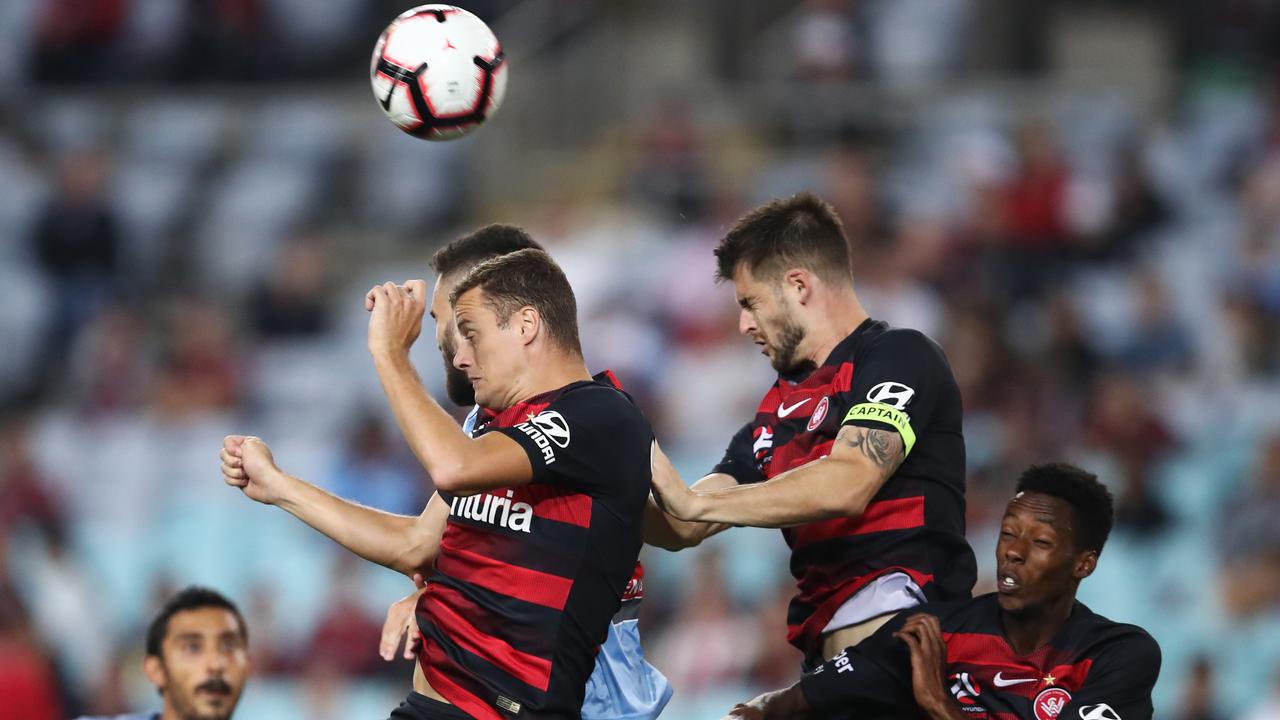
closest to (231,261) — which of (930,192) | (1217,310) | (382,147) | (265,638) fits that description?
(382,147)

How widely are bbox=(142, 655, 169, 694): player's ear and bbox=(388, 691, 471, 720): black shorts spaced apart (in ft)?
6.15

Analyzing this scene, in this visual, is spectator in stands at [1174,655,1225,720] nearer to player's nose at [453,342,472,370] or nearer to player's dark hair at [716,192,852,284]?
Answer: player's dark hair at [716,192,852,284]

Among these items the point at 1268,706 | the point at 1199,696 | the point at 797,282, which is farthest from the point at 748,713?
the point at 1268,706

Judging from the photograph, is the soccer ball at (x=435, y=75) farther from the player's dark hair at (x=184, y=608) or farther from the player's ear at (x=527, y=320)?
the player's dark hair at (x=184, y=608)

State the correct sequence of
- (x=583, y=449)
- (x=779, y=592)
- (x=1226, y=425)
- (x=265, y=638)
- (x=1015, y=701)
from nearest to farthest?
1. (x=583, y=449)
2. (x=1015, y=701)
3. (x=779, y=592)
4. (x=265, y=638)
5. (x=1226, y=425)

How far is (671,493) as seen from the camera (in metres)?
4.99

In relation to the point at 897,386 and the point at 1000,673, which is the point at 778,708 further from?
the point at 897,386

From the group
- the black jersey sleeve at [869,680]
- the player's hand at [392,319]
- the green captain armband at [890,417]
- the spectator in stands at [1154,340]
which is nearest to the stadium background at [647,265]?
the spectator in stands at [1154,340]

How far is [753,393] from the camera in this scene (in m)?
11.4

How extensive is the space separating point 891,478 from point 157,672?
118 inches

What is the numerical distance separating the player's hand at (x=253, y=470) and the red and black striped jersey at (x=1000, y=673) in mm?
1712

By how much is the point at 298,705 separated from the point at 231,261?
4672mm

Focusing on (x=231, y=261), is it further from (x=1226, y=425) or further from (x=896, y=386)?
(x=896, y=386)

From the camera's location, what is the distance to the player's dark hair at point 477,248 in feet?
18.9
